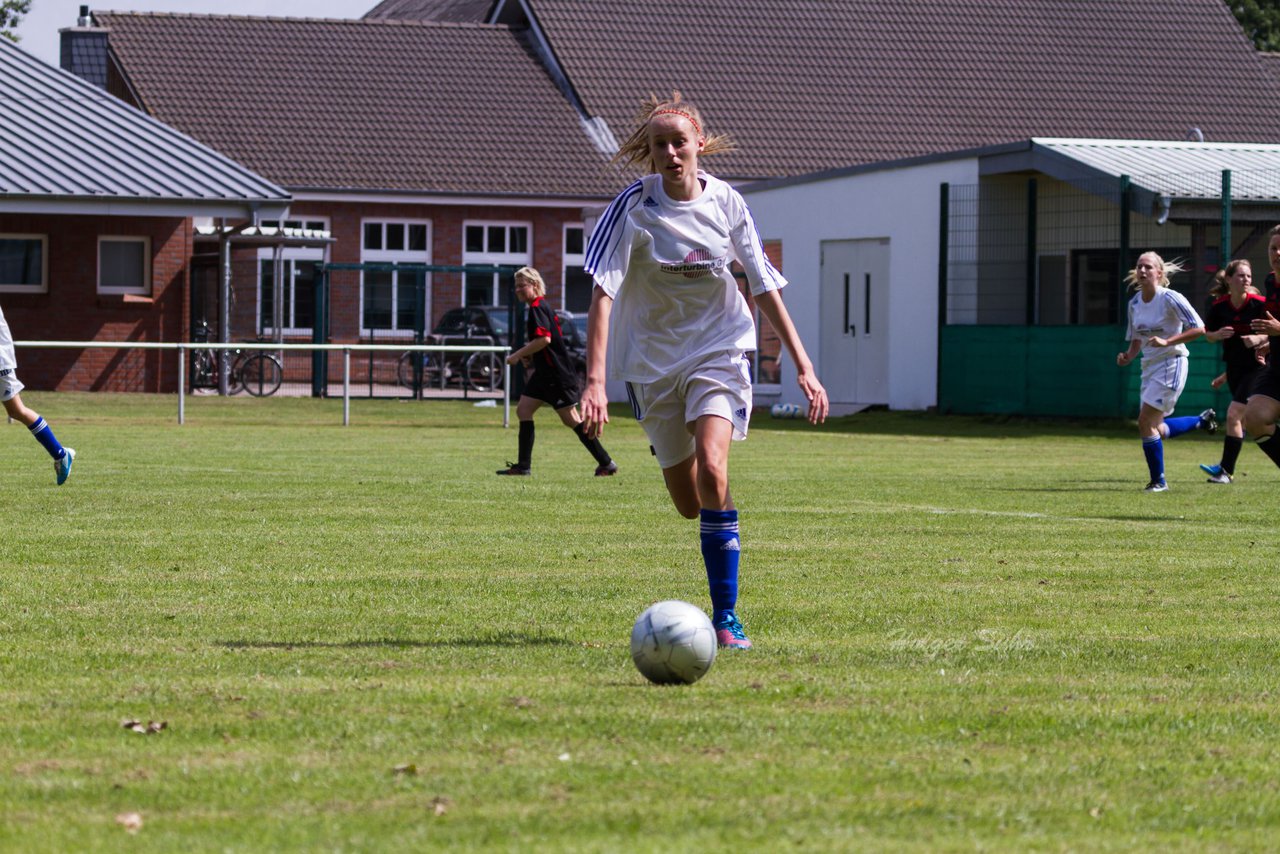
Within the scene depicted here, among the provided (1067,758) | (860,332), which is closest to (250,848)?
(1067,758)

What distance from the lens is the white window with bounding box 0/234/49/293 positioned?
35.4m

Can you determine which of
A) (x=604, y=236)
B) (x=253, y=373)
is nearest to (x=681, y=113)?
(x=604, y=236)

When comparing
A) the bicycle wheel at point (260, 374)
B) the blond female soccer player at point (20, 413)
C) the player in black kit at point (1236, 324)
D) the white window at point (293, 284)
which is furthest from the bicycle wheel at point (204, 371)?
the player in black kit at point (1236, 324)

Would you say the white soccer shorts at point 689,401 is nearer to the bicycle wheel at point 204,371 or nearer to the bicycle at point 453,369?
the bicycle at point 453,369

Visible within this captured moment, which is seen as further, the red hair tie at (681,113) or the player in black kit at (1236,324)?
the player in black kit at (1236,324)

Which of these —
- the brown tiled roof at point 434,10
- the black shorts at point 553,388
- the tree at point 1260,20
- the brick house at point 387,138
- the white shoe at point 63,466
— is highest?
the tree at point 1260,20

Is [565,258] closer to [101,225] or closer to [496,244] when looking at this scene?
[496,244]

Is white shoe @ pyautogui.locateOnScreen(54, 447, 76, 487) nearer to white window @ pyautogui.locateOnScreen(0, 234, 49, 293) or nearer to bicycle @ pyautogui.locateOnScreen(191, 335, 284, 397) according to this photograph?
bicycle @ pyautogui.locateOnScreen(191, 335, 284, 397)

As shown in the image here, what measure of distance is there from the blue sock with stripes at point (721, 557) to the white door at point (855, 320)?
1001 inches

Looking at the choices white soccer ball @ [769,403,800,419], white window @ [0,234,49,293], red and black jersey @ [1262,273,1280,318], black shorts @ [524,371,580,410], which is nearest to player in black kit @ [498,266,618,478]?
black shorts @ [524,371,580,410]

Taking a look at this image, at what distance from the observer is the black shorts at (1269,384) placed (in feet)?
47.5

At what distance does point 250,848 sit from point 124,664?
9.22 ft

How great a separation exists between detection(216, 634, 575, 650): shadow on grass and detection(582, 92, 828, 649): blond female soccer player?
686 millimetres

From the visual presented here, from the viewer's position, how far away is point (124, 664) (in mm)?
7215
